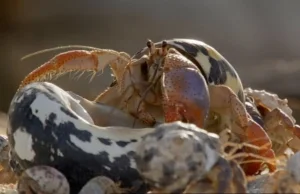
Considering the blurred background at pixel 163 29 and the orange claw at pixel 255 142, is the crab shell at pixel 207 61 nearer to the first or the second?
the orange claw at pixel 255 142

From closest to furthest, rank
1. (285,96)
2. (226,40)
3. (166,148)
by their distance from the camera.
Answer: (166,148) < (285,96) < (226,40)

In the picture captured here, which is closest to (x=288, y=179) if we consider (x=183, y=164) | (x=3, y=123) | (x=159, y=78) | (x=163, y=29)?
(x=183, y=164)

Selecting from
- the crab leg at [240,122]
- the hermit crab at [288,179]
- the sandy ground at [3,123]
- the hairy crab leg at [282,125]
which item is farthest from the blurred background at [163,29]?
the hermit crab at [288,179]

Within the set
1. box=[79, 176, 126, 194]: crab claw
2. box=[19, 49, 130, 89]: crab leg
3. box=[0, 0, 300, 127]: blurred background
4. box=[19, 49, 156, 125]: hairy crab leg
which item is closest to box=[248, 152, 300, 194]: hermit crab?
box=[79, 176, 126, 194]: crab claw

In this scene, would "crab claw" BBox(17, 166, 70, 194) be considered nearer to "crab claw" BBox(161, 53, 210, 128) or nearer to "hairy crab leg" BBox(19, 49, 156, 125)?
"crab claw" BBox(161, 53, 210, 128)

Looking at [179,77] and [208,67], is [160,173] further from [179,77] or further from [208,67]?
[208,67]

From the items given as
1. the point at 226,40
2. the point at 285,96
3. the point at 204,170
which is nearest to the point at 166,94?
the point at 204,170

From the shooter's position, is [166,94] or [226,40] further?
[226,40]
